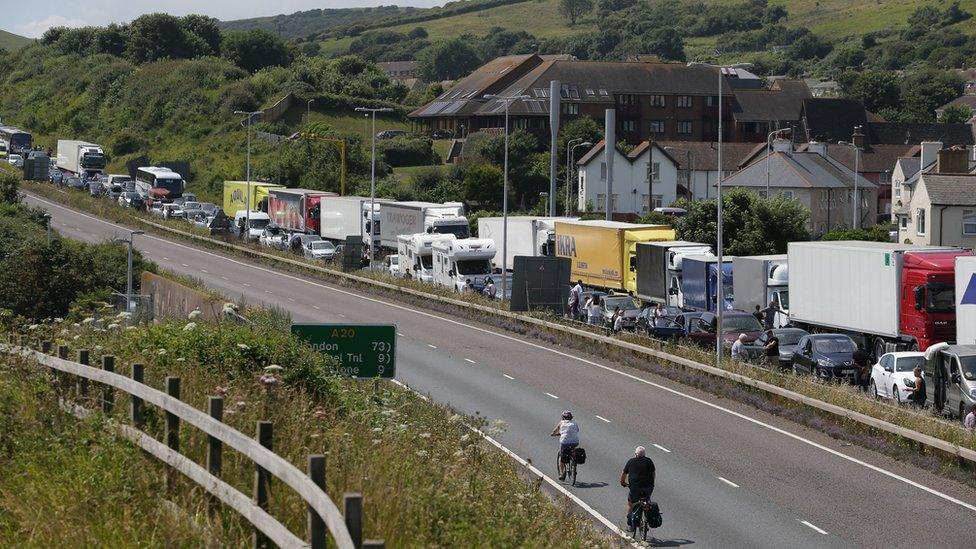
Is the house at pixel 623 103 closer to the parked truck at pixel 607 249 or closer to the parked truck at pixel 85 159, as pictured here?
the parked truck at pixel 85 159

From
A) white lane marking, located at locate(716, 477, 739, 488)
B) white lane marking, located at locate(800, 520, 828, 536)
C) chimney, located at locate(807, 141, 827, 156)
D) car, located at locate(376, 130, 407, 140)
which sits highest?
car, located at locate(376, 130, 407, 140)

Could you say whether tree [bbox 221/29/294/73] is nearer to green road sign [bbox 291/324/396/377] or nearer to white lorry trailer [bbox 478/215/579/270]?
white lorry trailer [bbox 478/215/579/270]

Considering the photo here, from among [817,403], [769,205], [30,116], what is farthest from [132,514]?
[30,116]

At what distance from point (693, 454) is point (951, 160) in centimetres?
7038

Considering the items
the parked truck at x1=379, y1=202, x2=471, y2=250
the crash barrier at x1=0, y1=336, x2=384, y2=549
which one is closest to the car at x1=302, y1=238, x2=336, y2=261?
the parked truck at x1=379, y1=202, x2=471, y2=250

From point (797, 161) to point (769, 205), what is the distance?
103 ft

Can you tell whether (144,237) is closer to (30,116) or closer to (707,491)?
(707,491)

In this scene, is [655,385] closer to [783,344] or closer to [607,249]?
[783,344]

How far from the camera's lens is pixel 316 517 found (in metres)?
7.68

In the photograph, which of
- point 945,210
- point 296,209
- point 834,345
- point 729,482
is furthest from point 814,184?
point 729,482

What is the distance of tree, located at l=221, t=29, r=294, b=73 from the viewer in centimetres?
17862

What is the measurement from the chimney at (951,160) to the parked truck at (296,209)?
38.9m

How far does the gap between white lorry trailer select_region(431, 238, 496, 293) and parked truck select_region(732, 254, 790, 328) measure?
10.8 m

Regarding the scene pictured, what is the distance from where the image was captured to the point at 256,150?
12875cm
